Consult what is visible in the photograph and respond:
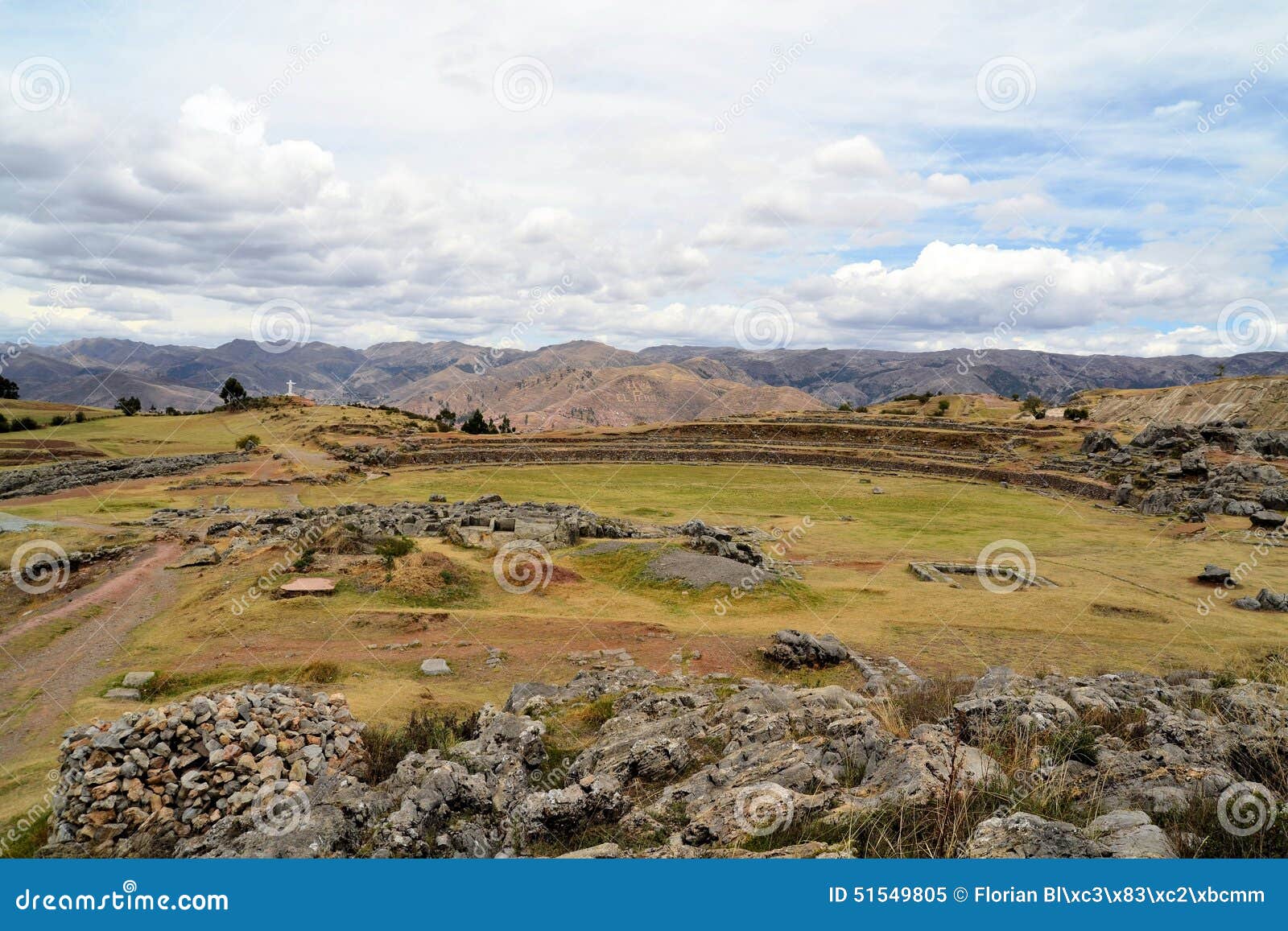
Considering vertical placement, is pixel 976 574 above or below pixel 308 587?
below

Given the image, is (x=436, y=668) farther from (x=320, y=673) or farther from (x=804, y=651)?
(x=804, y=651)

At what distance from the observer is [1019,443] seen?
62594 mm

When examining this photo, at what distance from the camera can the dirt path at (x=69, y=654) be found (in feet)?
43.2

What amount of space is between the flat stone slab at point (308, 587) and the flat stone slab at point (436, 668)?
658cm

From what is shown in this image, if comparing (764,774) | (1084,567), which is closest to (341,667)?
(764,774)

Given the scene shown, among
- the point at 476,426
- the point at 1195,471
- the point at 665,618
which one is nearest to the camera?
the point at 665,618

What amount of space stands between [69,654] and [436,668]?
31.2 feet

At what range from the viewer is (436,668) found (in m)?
15.8

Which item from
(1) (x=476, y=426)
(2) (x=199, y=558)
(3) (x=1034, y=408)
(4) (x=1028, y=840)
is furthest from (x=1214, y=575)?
(1) (x=476, y=426)

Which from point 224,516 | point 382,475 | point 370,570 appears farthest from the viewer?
point 382,475

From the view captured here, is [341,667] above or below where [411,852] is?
below

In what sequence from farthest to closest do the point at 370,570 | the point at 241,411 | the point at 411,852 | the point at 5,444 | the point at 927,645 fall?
1. the point at 241,411
2. the point at 5,444
3. the point at 370,570
4. the point at 927,645
5. the point at 411,852

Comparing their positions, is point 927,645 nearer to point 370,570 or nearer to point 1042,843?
point 1042,843

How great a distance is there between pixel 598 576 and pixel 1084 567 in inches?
781
